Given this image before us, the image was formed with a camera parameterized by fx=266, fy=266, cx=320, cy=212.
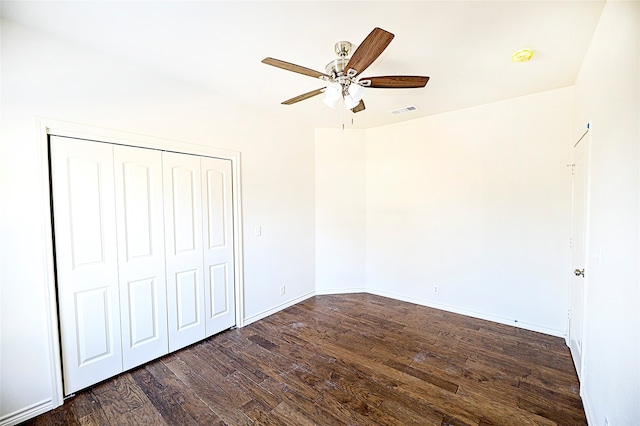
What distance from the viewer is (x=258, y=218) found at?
11.3ft

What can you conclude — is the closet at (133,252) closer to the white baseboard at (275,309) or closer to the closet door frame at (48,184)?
the closet door frame at (48,184)

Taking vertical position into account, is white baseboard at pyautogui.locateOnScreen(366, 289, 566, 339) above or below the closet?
below

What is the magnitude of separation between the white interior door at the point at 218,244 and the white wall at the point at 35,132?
216 mm

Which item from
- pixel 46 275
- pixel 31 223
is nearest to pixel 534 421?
pixel 46 275

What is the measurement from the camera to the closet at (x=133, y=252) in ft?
6.71

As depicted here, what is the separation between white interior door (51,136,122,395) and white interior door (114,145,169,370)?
0.06 metres

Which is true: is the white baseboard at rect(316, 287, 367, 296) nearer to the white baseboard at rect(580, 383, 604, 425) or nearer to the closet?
the closet

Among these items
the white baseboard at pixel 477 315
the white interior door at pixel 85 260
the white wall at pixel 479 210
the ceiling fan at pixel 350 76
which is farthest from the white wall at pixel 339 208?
the white interior door at pixel 85 260

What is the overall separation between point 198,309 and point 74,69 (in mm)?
2355

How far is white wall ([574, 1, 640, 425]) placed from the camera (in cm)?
120

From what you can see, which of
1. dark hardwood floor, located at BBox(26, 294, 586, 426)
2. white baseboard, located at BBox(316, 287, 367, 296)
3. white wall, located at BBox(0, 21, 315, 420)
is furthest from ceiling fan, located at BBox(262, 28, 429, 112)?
white baseboard, located at BBox(316, 287, 367, 296)

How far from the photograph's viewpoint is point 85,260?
83.2 inches

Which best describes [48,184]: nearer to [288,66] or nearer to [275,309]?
[288,66]

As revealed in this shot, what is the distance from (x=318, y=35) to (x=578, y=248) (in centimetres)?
292
